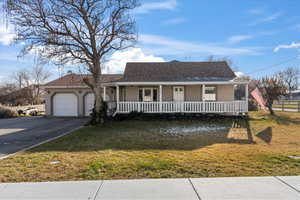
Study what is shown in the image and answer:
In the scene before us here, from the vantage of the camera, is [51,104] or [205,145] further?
[51,104]

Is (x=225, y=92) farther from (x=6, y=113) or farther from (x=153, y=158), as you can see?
(x=6, y=113)

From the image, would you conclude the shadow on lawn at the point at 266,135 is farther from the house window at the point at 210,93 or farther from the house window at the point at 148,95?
the house window at the point at 148,95

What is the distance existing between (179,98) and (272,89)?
28.9 ft

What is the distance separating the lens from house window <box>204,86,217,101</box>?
51.4 ft

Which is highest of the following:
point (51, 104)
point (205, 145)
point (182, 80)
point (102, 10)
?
point (102, 10)

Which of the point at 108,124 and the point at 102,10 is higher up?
the point at 102,10

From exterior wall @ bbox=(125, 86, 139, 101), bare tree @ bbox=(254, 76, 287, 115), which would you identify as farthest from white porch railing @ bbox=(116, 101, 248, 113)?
bare tree @ bbox=(254, 76, 287, 115)

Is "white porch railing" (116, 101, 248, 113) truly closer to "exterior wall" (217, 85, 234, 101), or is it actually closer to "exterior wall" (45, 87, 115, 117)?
"exterior wall" (217, 85, 234, 101)


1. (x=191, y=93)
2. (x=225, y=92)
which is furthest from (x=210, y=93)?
(x=191, y=93)

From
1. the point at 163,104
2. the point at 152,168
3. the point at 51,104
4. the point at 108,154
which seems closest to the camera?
the point at 152,168

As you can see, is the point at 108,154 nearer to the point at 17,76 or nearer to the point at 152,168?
the point at 152,168

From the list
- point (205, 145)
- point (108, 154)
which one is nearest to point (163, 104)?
point (205, 145)

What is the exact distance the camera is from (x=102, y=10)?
11.2m

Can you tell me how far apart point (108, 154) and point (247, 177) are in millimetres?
3932
